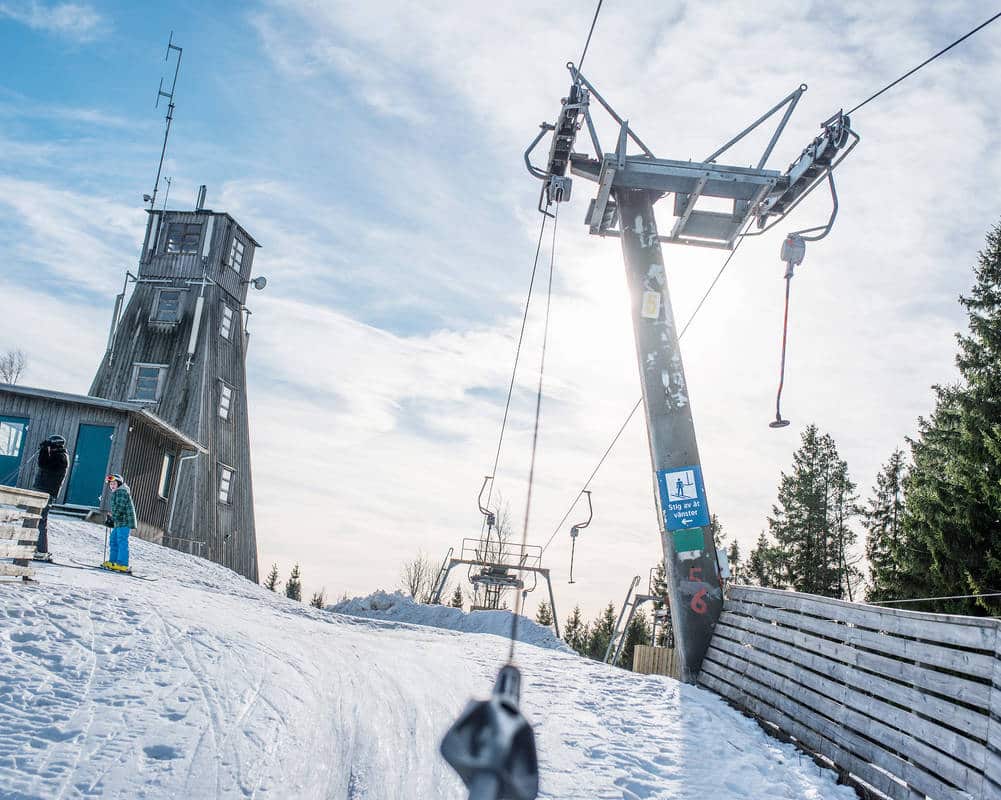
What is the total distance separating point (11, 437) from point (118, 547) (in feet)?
35.7

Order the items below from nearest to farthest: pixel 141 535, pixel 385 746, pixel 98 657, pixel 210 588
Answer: pixel 385 746, pixel 98 657, pixel 210 588, pixel 141 535

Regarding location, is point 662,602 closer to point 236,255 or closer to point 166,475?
point 166,475

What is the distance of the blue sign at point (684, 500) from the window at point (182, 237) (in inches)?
999

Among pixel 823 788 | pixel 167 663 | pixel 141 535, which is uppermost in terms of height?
pixel 141 535

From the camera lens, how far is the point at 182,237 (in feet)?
105

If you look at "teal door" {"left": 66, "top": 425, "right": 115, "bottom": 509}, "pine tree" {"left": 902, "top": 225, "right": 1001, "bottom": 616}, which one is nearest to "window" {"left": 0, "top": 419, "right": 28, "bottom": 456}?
"teal door" {"left": 66, "top": 425, "right": 115, "bottom": 509}

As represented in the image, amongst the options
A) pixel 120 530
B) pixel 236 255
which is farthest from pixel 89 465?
pixel 236 255

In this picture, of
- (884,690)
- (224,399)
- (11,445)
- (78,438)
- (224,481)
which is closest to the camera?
(884,690)

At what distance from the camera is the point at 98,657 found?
7586mm

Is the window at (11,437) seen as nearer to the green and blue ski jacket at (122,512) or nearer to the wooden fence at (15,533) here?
the green and blue ski jacket at (122,512)

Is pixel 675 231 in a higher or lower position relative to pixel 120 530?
higher

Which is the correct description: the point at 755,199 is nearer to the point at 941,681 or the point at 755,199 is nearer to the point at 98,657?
the point at 941,681

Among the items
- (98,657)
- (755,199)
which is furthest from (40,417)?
(755,199)

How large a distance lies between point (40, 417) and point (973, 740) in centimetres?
2490
